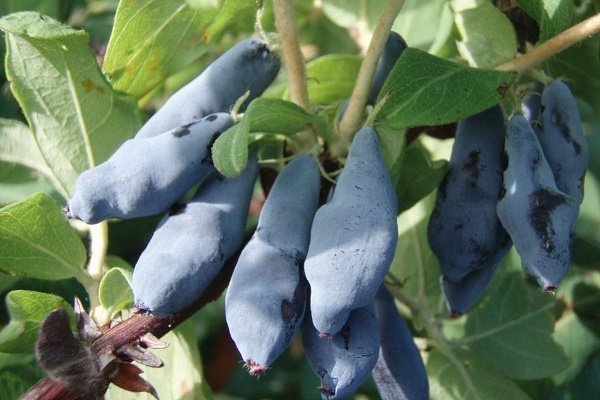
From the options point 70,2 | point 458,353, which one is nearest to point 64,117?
point 70,2

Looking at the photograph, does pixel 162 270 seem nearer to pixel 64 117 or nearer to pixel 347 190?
pixel 347 190

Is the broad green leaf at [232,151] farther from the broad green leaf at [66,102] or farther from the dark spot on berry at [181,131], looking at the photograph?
the broad green leaf at [66,102]

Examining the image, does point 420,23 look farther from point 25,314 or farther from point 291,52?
point 25,314

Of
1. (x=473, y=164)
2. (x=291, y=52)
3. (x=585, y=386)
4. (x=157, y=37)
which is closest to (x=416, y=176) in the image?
(x=473, y=164)

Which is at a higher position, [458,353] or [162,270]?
[162,270]

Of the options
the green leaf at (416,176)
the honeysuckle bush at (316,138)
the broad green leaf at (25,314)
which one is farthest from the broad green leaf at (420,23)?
the broad green leaf at (25,314)

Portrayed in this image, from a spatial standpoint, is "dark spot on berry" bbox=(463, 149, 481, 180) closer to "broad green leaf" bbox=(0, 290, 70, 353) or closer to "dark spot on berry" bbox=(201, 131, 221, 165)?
"dark spot on berry" bbox=(201, 131, 221, 165)
